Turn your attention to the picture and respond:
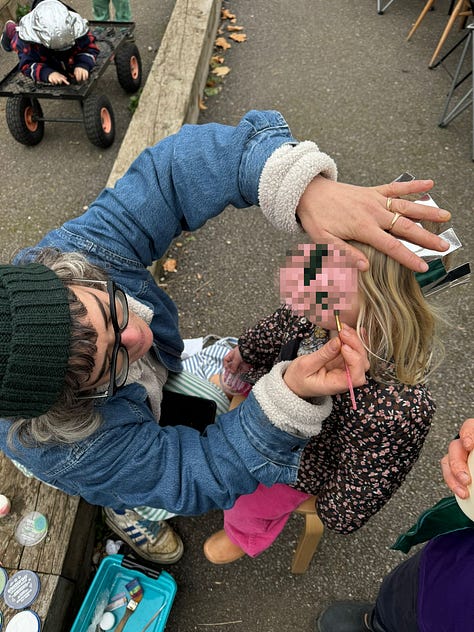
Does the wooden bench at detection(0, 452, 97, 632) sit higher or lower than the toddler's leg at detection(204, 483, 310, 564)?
lower

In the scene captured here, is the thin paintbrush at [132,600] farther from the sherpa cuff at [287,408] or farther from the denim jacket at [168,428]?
the sherpa cuff at [287,408]

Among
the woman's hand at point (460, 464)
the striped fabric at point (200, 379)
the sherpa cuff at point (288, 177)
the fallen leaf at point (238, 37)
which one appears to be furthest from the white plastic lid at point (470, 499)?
the fallen leaf at point (238, 37)

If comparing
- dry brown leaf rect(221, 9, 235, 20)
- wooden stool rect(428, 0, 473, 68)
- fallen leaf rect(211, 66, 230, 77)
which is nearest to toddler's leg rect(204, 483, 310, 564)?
fallen leaf rect(211, 66, 230, 77)

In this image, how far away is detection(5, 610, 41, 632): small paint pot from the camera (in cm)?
165

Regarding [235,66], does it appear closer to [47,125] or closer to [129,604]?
[47,125]

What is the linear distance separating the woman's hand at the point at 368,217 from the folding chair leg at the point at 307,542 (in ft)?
3.78

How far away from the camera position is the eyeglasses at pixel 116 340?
117 centimetres

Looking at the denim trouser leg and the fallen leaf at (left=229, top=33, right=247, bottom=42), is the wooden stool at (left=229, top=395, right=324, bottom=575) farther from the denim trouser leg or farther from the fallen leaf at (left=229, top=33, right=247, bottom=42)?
the fallen leaf at (left=229, top=33, right=247, bottom=42)

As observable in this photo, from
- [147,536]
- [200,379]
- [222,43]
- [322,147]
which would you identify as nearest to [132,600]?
[147,536]

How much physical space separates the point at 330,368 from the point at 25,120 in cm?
363

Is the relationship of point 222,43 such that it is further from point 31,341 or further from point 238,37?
point 31,341

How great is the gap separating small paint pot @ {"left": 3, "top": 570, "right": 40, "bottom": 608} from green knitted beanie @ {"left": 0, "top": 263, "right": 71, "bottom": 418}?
42.5 inches

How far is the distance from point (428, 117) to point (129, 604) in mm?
4138

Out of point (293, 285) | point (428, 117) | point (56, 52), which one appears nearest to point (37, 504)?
point (293, 285)
